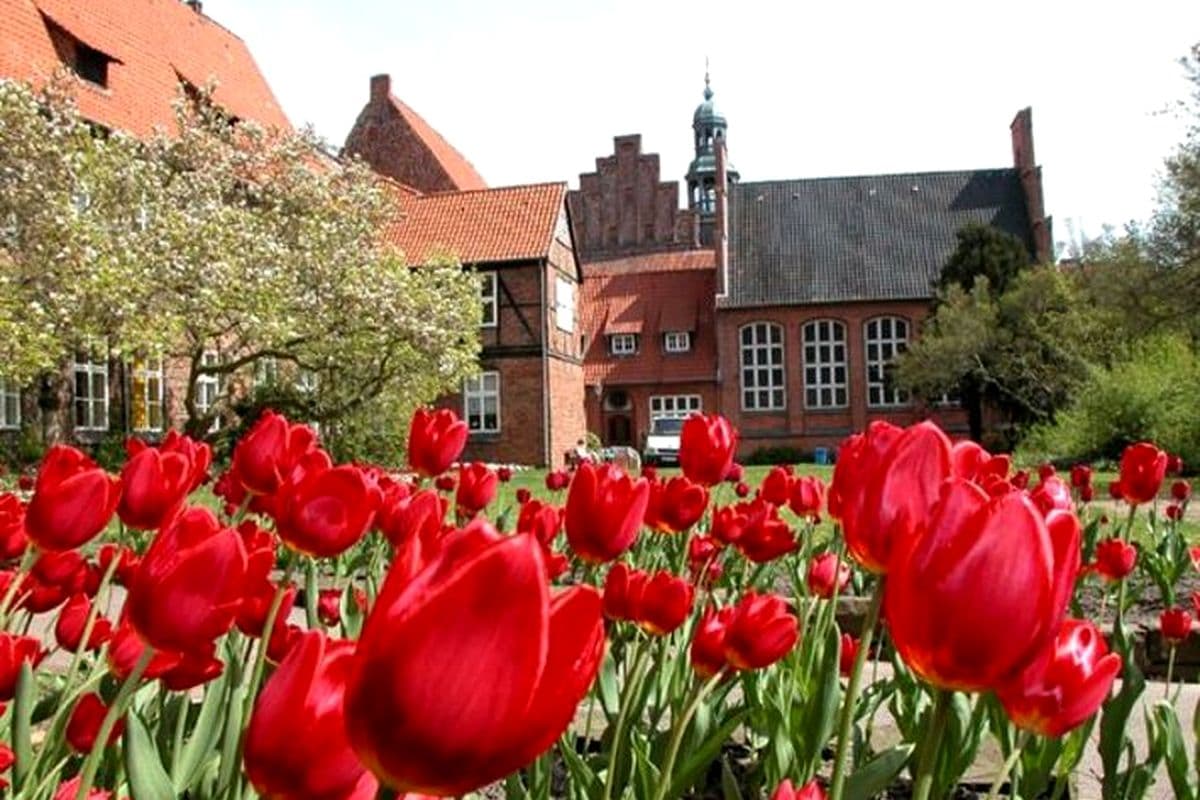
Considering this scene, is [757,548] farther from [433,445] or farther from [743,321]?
[743,321]

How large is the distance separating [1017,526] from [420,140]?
3551cm

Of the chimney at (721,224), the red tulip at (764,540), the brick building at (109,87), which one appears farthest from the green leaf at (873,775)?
the chimney at (721,224)

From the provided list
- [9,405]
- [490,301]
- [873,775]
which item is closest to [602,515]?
[873,775]

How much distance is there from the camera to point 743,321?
1528 inches

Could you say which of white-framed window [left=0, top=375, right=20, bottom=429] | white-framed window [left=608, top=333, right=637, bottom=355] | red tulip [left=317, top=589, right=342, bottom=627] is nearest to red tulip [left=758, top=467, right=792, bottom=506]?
red tulip [left=317, top=589, right=342, bottom=627]

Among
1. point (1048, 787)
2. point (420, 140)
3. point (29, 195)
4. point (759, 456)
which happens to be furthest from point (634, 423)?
point (1048, 787)

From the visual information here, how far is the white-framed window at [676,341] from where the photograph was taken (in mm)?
39562

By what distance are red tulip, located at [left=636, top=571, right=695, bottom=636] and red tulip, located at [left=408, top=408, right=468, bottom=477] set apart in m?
0.52

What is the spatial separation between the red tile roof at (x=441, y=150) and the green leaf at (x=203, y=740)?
112 feet

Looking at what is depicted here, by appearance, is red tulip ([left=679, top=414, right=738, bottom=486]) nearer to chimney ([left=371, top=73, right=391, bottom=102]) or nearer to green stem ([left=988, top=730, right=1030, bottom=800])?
green stem ([left=988, top=730, right=1030, bottom=800])

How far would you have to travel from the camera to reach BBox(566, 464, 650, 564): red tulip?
149 cm

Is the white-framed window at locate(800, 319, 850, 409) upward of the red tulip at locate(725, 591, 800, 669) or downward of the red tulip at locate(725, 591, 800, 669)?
upward

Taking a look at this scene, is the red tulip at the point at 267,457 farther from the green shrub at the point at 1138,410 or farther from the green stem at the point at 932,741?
the green shrub at the point at 1138,410

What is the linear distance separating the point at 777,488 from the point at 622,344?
37196 mm
